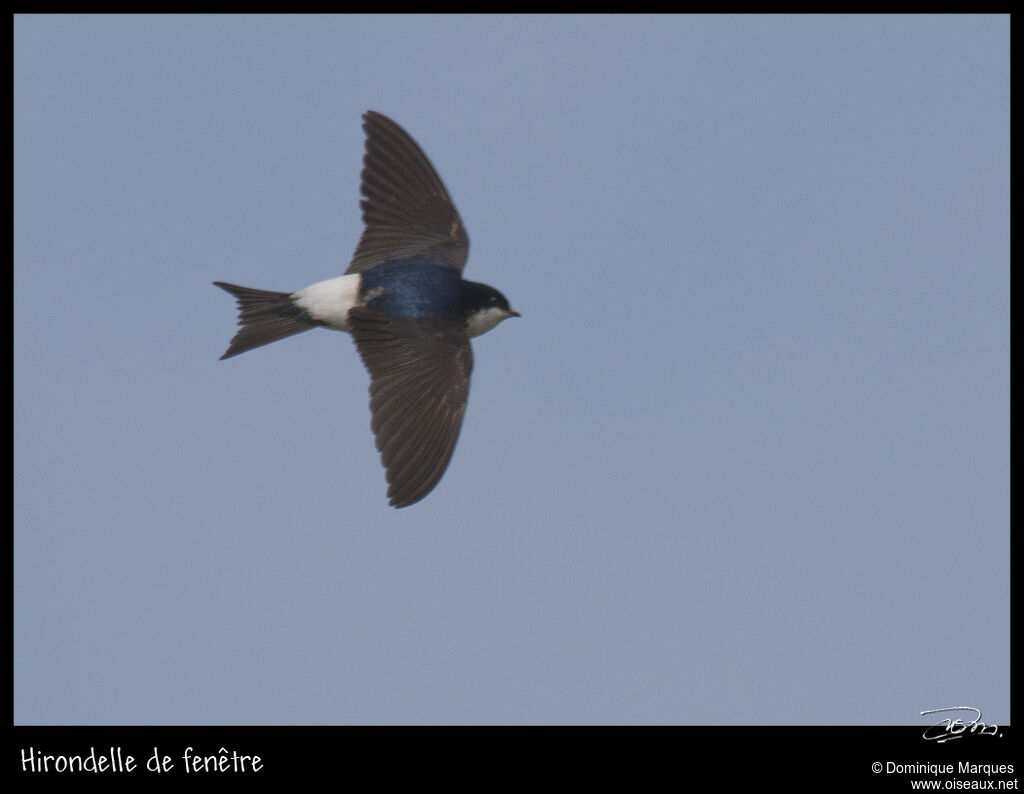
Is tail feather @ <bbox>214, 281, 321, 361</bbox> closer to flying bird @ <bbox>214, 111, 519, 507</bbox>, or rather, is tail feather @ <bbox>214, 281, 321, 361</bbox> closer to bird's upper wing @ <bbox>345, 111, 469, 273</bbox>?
flying bird @ <bbox>214, 111, 519, 507</bbox>

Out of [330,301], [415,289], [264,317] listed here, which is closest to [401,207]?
[415,289]

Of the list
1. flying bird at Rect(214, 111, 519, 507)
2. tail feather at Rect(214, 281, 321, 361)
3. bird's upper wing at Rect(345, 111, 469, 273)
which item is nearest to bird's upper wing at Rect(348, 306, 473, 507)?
flying bird at Rect(214, 111, 519, 507)

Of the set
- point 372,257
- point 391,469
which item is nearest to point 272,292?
point 372,257

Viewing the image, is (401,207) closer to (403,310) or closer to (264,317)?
(403,310)

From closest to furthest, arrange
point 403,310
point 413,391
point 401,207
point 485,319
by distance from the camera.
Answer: point 413,391, point 403,310, point 485,319, point 401,207
